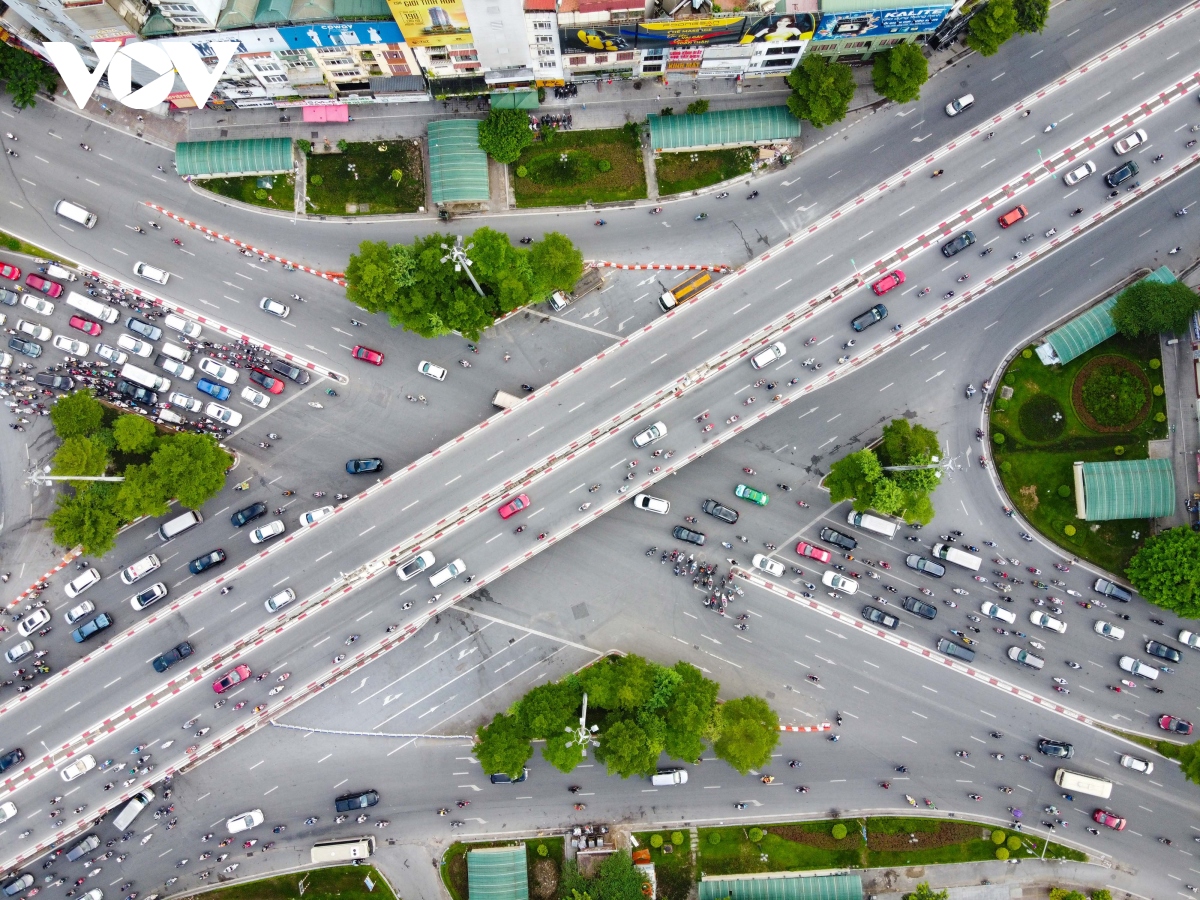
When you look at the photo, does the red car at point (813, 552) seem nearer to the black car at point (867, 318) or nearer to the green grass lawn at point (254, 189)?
the black car at point (867, 318)

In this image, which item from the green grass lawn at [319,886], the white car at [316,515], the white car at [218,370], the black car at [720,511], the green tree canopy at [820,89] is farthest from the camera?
the white car at [218,370]

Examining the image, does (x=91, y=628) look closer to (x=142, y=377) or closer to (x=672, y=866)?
(x=142, y=377)

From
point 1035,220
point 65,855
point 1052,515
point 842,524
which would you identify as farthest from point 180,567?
point 1035,220

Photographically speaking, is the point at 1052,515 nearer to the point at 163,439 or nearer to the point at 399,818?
the point at 399,818

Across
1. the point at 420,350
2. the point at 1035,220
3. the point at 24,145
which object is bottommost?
the point at 420,350

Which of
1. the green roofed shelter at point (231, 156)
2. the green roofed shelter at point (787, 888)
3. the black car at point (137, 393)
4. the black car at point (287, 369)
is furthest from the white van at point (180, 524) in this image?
the green roofed shelter at point (787, 888)

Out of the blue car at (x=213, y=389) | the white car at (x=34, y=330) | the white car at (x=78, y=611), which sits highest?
the white car at (x=34, y=330)

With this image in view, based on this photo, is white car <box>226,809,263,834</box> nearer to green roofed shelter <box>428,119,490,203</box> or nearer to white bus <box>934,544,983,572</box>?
green roofed shelter <box>428,119,490,203</box>
